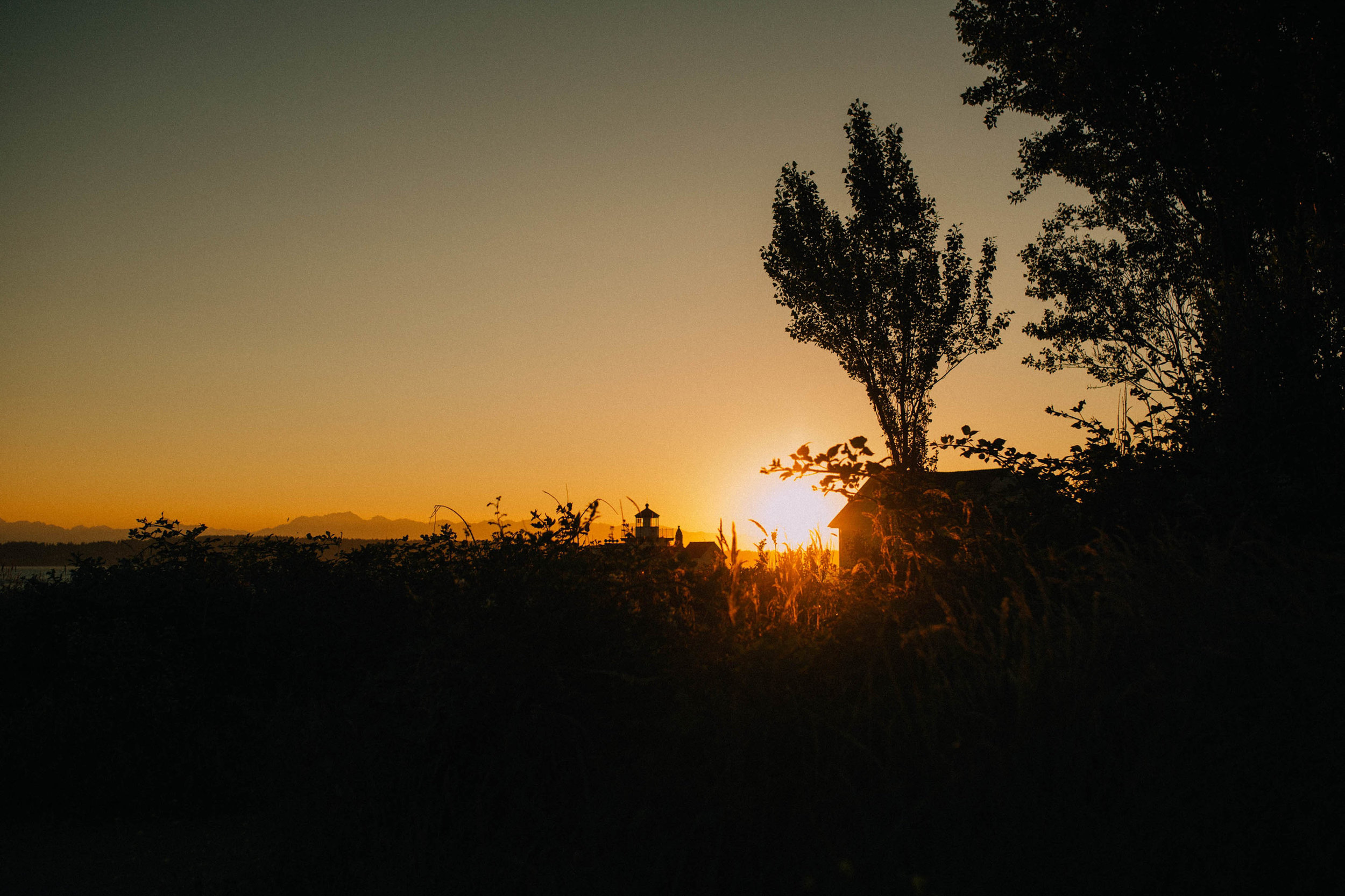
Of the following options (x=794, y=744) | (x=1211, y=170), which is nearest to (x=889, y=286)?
(x=1211, y=170)

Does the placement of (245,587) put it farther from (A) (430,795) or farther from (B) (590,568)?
(A) (430,795)

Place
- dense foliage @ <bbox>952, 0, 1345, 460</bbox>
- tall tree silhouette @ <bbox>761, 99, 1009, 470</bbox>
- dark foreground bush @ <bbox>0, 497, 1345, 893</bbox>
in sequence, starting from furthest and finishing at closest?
tall tree silhouette @ <bbox>761, 99, 1009, 470</bbox> < dense foliage @ <bbox>952, 0, 1345, 460</bbox> < dark foreground bush @ <bbox>0, 497, 1345, 893</bbox>

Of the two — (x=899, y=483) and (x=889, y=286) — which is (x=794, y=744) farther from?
(x=889, y=286)

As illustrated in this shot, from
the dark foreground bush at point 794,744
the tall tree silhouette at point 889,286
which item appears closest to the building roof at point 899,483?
the dark foreground bush at point 794,744

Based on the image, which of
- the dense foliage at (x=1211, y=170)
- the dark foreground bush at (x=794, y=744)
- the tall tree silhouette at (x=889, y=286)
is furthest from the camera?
the tall tree silhouette at (x=889, y=286)

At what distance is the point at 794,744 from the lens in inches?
129

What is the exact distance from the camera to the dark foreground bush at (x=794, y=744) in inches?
104

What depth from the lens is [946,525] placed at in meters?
5.34

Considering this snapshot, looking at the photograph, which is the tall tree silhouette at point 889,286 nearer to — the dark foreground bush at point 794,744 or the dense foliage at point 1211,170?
the dense foliage at point 1211,170

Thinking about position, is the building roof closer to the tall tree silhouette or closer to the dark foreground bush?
the dark foreground bush

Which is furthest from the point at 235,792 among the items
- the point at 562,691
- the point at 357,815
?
the point at 562,691

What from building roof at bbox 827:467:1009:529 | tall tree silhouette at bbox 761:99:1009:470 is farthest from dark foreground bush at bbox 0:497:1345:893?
tall tree silhouette at bbox 761:99:1009:470

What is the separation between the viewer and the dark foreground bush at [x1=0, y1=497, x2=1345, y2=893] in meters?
2.63

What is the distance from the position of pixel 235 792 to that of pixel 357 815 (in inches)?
121
